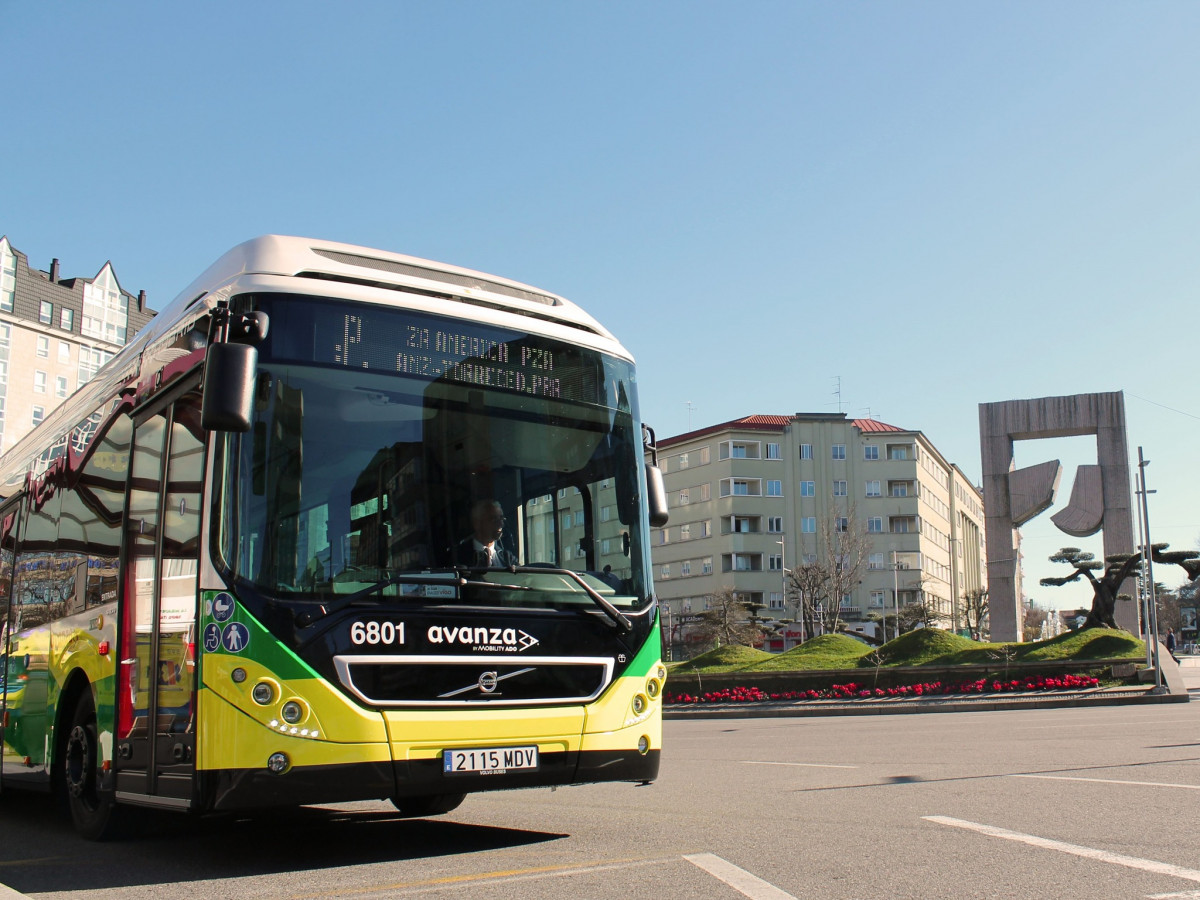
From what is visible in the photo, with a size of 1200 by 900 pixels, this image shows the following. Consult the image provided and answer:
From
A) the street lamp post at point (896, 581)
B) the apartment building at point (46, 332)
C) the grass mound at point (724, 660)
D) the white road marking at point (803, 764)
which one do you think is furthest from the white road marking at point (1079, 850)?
the street lamp post at point (896, 581)

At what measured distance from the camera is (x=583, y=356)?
8016 millimetres

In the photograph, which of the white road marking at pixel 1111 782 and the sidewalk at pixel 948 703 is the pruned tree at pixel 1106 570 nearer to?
the sidewalk at pixel 948 703

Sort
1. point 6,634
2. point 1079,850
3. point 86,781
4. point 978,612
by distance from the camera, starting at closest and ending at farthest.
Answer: point 1079,850
point 86,781
point 6,634
point 978,612

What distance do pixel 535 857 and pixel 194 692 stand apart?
2.09 m

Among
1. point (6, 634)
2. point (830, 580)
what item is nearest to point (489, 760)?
point (6, 634)

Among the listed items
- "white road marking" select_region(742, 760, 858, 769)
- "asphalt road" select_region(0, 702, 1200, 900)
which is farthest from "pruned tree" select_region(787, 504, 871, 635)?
"asphalt road" select_region(0, 702, 1200, 900)

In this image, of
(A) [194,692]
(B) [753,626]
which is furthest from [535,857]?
(B) [753,626]

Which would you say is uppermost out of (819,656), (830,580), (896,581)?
(896,581)

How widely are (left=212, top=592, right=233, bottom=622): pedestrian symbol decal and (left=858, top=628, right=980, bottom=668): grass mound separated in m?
27.5

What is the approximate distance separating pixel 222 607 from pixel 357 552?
0.76 meters

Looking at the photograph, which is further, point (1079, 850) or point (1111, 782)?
point (1111, 782)

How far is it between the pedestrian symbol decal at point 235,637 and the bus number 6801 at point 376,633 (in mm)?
548

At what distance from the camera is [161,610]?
696 cm

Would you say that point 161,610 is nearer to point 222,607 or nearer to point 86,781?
point 222,607
